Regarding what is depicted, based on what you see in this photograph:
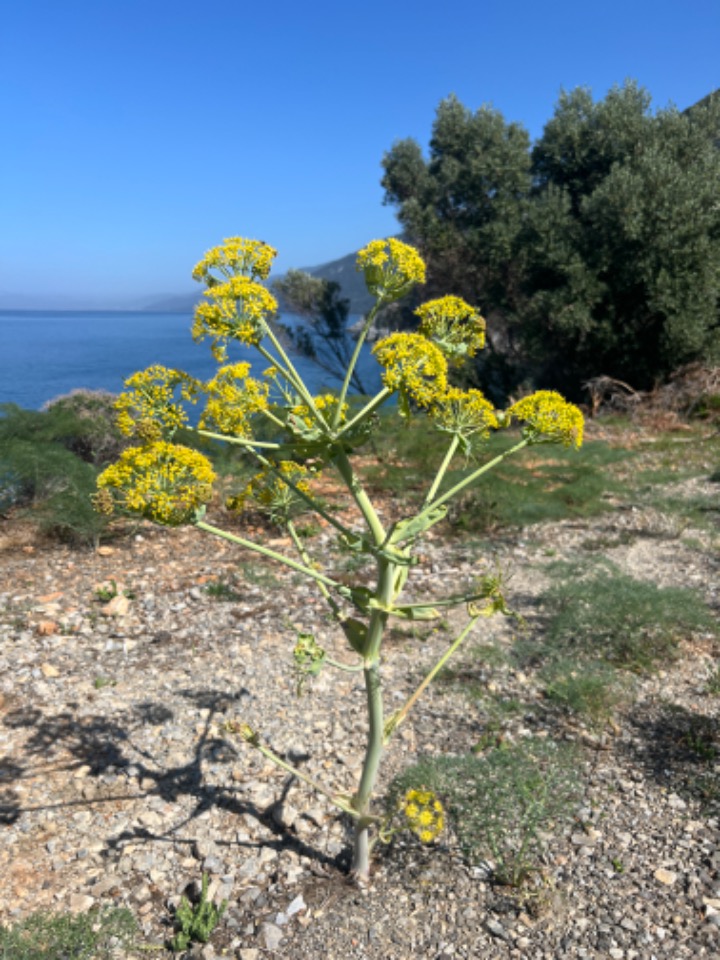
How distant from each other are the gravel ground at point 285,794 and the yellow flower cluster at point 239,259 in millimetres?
2559

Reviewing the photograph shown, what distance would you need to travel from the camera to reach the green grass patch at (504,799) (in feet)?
9.83

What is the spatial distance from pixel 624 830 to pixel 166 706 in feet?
8.58

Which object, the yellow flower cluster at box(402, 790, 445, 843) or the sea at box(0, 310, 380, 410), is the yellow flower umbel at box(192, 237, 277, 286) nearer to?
the yellow flower cluster at box(402, 790, 445, 843)

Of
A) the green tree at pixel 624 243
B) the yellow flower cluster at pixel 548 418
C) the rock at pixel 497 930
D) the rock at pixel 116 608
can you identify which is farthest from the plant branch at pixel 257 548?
the green tree at pixel 624 243

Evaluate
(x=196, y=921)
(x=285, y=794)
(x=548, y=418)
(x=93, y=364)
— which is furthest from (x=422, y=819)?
(x=93, y=364)

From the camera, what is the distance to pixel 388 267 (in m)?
2.43

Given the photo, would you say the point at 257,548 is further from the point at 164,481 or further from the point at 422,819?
the point at 422,819

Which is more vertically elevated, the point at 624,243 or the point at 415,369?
the point at 624,243

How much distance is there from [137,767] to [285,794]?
83 cm

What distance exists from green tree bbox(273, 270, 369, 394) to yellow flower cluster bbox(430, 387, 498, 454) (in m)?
16.7

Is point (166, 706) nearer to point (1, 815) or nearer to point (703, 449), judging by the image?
point (1, 815)

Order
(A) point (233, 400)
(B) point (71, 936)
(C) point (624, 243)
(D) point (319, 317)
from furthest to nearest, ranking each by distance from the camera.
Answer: (D) point (319, 317)
(C) point (624, 243)
(B) point (71, 936)
(A) point (233, 400)

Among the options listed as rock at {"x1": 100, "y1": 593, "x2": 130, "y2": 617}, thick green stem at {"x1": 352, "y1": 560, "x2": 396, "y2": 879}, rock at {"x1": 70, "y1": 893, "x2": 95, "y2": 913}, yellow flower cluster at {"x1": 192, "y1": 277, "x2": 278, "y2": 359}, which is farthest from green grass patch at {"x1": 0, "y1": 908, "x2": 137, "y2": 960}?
rock at {"x1": 100, "y1": 593, "x2": 130, "y2": 617}

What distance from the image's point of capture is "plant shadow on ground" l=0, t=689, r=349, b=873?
10.7 ft
